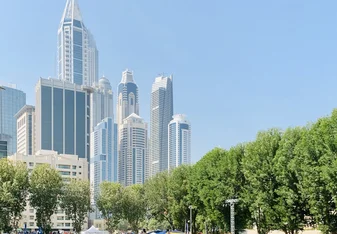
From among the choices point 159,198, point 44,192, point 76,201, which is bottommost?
point 159,198

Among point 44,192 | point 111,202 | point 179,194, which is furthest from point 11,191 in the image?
point 179,194

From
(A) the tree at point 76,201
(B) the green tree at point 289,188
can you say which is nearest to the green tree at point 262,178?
(B) the green tree at point 289,188

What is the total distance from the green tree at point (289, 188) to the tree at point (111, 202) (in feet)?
94.8

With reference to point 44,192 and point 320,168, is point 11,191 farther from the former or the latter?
point 320,168

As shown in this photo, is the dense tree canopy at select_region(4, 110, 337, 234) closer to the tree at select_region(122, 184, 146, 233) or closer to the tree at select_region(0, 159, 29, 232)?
the tree at select_region(122, 184, 146, 233)

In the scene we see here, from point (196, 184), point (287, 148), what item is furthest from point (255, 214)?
point (196, 184)

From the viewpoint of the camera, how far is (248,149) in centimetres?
3788

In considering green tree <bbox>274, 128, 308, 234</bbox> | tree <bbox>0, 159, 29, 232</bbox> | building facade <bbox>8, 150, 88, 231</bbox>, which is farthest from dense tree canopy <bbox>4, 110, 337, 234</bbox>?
building facade <bbox>8, 150, 88, 231</bbox>

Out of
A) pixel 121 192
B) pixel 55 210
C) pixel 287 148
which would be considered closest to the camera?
pixel 287 148

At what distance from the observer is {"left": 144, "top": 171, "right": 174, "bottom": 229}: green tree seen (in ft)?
197

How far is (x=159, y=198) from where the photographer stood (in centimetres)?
5997

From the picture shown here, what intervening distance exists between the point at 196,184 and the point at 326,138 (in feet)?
68.8

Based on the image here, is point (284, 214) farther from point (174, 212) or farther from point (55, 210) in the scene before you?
point (55, 210)

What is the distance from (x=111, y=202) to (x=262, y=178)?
2782 centimetres
